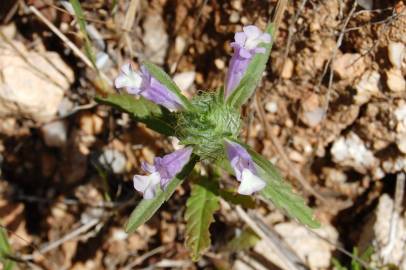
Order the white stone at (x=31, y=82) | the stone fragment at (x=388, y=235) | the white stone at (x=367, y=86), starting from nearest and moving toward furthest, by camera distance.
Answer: the white stone at (x=367, y=86), the stone fragment at (x=388, y=235), the white stone at (x=31, y=82)

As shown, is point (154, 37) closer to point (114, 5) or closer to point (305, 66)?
point (114, 5)

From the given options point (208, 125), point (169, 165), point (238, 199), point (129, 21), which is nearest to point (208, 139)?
point (208, 125)

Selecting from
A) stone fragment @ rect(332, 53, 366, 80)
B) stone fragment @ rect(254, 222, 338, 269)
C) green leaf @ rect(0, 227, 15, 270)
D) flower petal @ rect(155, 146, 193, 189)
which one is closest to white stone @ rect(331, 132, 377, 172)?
stone fragment @ rect(332, 53, 366, 80)

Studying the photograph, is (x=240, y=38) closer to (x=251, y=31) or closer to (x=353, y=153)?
(x=251, y=31)

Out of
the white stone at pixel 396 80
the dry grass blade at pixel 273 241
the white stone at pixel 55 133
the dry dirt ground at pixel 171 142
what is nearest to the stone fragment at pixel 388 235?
the dry dirt ground at pixel 171 142

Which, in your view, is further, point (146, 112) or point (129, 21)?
point (129, 21)

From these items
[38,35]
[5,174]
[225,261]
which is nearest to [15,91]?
[38,35]

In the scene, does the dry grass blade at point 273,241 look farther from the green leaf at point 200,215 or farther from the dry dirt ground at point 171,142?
the green leaf at point 200,215
